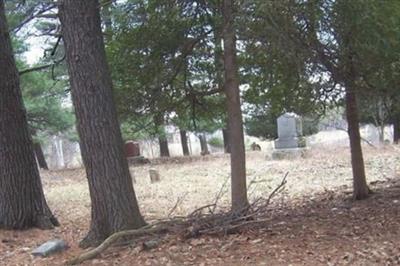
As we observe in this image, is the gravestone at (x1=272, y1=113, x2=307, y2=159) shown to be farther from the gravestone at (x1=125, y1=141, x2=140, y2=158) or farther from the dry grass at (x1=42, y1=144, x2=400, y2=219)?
the gravestone at (x1=125, y1=141, x2=140, y2=158)

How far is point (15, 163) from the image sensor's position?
27.0 feet

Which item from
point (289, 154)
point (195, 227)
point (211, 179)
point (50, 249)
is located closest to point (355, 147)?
point (195, 227)

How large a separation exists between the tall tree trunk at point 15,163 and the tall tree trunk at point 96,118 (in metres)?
2.24

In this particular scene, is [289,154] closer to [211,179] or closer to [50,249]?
[211,179]

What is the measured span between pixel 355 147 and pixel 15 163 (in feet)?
17.5

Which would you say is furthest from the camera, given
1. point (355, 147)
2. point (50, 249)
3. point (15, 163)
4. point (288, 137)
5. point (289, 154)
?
point (288, 137)

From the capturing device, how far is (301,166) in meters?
17.2

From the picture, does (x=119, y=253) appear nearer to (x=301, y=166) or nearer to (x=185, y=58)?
(x=185, y=58)

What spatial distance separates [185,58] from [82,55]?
6.24 feet

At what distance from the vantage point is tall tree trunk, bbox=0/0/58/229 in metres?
8.21

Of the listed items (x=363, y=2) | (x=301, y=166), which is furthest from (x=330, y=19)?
(x=301, y=166)

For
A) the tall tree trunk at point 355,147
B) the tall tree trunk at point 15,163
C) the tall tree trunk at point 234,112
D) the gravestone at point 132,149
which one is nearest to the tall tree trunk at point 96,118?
the tall tree trunk at point 234,112

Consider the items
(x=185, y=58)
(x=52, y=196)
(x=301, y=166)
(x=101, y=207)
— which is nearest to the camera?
(x=101, y=207)

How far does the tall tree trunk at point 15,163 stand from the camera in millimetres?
8211
